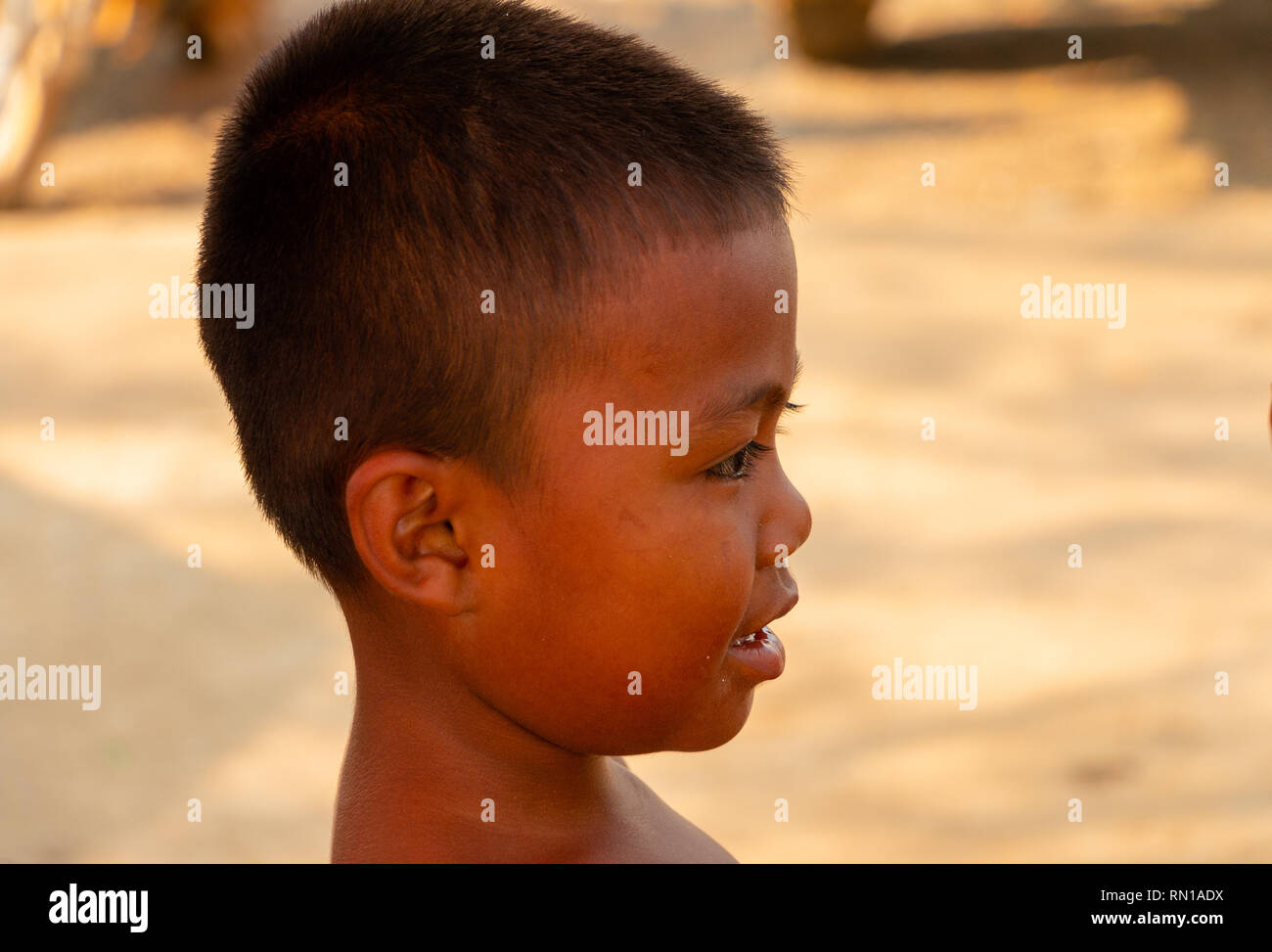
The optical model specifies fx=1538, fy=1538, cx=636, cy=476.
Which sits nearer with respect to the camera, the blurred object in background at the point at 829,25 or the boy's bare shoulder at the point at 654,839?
the boy's bare shoulder at the point at 654,839

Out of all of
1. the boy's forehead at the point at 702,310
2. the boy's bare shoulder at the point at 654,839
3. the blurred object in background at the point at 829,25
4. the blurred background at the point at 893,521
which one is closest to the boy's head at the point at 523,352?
the boy's forehead at the point at 702,310

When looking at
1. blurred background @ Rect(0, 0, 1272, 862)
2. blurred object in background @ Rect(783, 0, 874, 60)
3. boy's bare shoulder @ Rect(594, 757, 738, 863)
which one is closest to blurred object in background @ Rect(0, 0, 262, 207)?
blurred background @ Rect(0, 0, 1272, 862)

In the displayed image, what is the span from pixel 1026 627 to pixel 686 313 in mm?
2779

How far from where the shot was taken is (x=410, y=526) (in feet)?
3.63

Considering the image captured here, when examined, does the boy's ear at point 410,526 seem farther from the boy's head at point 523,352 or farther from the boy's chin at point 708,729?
the boy's chin at point 708,729

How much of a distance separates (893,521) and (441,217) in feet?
10.8

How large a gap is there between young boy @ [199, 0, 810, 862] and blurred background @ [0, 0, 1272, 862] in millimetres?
1876

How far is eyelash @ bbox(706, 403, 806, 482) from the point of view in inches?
45.2

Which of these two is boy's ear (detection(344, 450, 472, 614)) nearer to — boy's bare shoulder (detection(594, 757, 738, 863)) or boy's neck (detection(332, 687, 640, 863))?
boy's neck (detection(332, 687, 640, 863))

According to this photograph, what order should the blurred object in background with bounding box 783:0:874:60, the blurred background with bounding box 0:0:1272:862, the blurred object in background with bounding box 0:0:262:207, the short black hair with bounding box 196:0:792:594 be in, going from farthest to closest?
the blurred object in background with bounding box 783:0:874:60 < the blurred object in background with bounding box 0:0:262:207 < the blurred background with bounding box 0:0:1272:862 < the short black hair with bounding box 196:0:792:594

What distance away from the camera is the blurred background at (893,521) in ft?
10.4

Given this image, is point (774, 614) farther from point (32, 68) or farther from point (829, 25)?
point (829, 25)

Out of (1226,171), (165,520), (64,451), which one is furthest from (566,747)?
(1226,171)

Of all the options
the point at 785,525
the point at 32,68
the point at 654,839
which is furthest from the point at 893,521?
the point at 32,68
